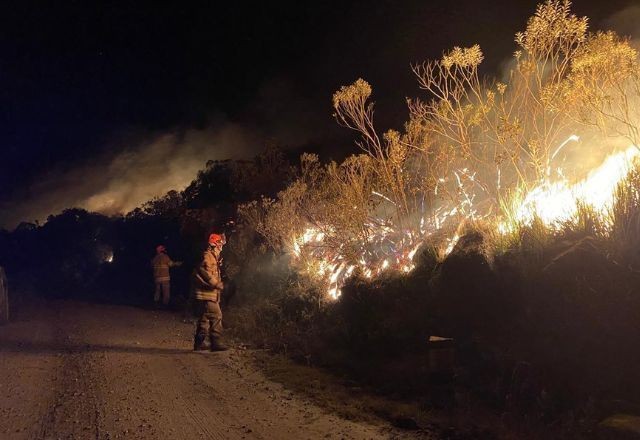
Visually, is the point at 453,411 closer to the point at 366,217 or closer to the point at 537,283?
the point at 537,283

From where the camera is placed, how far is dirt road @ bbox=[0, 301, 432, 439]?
5887 mm

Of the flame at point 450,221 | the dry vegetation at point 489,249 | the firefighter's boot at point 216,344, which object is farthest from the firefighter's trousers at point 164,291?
the firefighter's boot at point 216,344

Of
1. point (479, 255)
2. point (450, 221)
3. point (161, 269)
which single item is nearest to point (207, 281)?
point (450, 221)

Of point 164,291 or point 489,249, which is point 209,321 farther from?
point 164,291

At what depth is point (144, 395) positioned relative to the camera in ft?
23.5

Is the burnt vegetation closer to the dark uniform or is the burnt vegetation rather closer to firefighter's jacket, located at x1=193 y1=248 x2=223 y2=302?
the dark uniform

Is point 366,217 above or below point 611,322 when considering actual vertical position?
above

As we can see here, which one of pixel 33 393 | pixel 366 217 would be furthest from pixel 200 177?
pixel 33 393

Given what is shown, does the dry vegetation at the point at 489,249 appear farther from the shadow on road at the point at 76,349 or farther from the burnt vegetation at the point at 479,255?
the shadow on road at the point at 76,349

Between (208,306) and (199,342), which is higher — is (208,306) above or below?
above

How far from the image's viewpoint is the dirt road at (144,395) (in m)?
5.89

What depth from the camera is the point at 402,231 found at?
34.0 ft

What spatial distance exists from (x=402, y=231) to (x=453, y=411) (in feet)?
15.0

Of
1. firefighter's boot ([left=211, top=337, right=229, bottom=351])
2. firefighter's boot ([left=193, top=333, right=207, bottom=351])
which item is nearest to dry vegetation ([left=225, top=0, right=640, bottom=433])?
firefighter's boot ([left=211, top=337, right=229, bottom=351])
